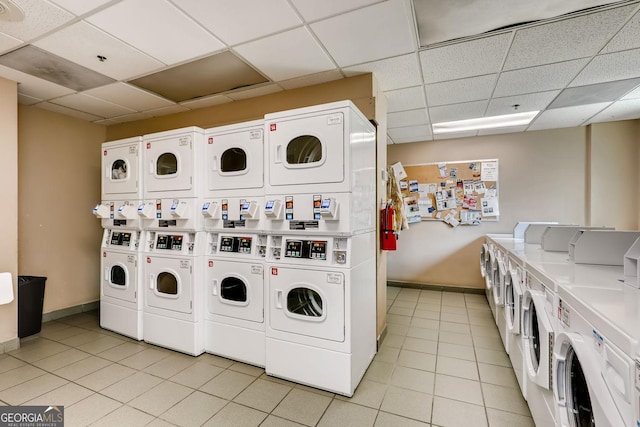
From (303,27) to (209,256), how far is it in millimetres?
2104

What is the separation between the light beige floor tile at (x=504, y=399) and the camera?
1.98m

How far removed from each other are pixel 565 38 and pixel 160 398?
405cm

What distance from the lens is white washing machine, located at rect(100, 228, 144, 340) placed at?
9.90 ft

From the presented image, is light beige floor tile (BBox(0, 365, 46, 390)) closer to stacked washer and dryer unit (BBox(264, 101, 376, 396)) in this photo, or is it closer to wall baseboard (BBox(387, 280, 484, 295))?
stacked washer and dryer unit (BBox(264, 101, 376, 396))

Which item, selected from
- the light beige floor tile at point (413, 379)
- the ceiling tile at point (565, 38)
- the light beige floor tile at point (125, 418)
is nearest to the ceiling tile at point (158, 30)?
the ceiling tile at point (565, 38)

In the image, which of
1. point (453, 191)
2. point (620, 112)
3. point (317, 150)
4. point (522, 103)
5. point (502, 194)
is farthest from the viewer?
point (453, 191)

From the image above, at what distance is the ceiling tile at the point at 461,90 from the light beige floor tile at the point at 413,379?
110 inches

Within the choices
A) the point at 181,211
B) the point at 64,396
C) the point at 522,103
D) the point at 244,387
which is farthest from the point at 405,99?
the point at 64,396

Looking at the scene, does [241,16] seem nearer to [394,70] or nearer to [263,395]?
[394,70]

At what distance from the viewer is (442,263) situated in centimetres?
507

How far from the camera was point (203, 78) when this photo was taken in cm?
287

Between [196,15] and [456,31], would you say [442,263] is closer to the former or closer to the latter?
[456,31]

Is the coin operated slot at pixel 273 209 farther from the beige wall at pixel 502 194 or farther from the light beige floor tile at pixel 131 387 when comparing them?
the beige wall at pixel 502 194

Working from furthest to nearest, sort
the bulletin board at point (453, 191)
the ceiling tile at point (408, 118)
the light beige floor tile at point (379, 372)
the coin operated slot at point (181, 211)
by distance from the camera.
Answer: the bulletin board at point (453, 191)
the ceiling tile at point (408, 118)
the coin operated slot at point (181, 211)
the light beige floor tile at point (379, 372)
